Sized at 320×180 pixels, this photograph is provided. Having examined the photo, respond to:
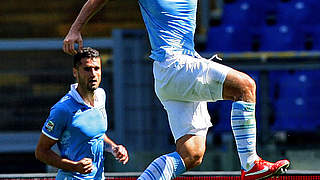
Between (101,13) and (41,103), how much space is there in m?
2.31

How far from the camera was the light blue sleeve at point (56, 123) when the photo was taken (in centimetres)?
414

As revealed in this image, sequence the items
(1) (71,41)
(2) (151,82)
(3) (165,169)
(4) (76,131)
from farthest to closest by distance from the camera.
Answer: (2) (151,82), (4) (76,131), (3) (165,169), (1) (71,41)

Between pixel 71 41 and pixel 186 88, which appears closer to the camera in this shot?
pixel 71 41

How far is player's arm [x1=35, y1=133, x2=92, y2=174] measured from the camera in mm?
4090

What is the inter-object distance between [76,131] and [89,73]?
346 mm

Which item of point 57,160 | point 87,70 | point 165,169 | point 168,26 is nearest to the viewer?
point 165,169

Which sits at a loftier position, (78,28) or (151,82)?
(78,28)

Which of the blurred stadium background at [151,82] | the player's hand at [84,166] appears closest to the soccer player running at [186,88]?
the player's hand at [84,166]

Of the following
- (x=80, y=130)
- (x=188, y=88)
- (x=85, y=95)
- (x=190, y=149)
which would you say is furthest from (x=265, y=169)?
(x=85, y=95)

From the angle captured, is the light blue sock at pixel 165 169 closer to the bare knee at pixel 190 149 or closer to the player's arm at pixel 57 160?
the bare knee at pixel 190 149

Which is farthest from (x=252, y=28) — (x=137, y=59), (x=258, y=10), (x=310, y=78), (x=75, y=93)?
(x=75, y=93)

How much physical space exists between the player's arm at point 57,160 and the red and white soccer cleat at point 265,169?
0.85 metres

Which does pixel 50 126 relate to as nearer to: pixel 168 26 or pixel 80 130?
pixel 80 130

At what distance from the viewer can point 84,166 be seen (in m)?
4.08
